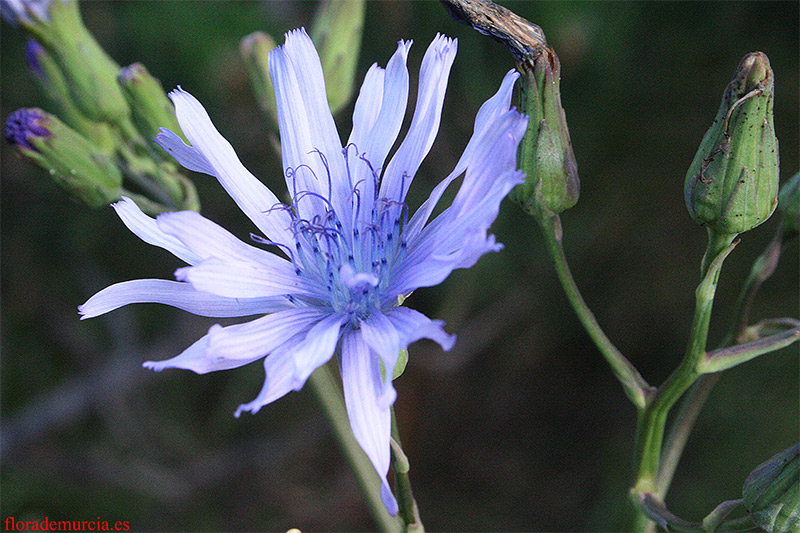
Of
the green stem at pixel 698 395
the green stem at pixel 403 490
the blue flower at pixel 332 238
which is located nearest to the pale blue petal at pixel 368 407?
the blue flower at pixel 332 238

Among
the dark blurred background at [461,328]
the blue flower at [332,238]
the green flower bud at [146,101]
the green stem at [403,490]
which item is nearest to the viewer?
the blue flower at [332,238]

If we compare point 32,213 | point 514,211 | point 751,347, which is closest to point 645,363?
point 514,211

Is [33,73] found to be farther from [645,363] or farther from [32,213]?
[645,363]

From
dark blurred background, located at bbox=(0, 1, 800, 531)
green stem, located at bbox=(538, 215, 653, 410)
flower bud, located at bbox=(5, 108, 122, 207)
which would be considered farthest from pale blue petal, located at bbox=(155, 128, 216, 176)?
dark blurred background, located at bbox=(0, 1, 800, 531)

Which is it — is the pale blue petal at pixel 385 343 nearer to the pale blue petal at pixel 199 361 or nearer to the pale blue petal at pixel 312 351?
the pale blue petal at pixel 312 351

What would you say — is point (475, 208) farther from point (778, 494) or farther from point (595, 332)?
point (778, 494)

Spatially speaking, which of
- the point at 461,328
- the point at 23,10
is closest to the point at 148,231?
the point at 23,10
